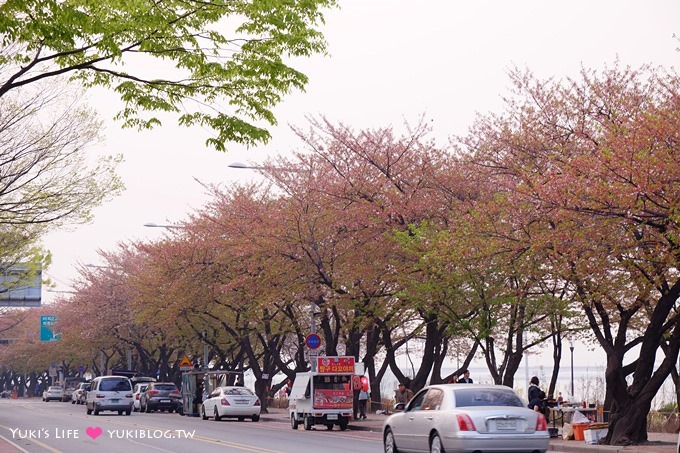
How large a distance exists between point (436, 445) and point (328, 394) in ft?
54.2

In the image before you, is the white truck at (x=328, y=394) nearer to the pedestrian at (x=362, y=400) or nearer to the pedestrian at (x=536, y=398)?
the pedestrian at (x=362, y=400)

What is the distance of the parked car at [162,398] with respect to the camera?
5416 cm

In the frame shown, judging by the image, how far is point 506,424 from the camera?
1716 centimetres

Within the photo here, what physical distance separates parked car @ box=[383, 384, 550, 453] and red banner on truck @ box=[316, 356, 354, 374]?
15.3m

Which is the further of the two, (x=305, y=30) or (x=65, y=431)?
(x=65, y=431)

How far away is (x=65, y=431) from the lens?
31.8m

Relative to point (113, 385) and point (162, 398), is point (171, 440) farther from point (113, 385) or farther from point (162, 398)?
point (162, 398)

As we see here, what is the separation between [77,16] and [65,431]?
2047 cm

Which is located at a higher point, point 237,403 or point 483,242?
point 483,242

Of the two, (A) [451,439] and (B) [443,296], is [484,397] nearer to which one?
(A) [451,439]

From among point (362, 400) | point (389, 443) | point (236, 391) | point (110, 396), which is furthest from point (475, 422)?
point (110, 396)

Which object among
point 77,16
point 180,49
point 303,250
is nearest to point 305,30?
point 180,49

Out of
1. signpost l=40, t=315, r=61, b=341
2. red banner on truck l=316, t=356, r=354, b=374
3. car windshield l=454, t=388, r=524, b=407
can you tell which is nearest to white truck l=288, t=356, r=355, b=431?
red banner on truck l=316, t=356, r=354, b=374

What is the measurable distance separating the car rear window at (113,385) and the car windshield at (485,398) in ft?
111
